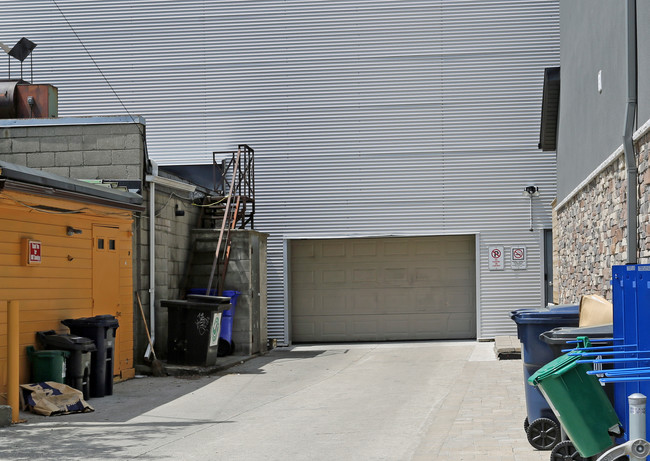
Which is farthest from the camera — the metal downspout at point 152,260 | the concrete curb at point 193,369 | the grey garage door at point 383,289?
the grey garage door at point 383,289

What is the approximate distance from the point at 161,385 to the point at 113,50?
428 inches

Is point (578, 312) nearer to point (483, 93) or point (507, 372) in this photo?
point (507, 372)

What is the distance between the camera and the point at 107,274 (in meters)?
14.0

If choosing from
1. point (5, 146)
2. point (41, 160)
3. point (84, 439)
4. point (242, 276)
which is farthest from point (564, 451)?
point (5, 146)

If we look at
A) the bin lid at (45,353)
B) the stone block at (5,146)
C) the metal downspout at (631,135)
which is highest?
the stone block at (5,146)

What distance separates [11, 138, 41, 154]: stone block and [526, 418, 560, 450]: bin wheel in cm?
1065

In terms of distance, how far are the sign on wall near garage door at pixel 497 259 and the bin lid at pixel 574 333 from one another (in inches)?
511

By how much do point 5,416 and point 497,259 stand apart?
13.2 m

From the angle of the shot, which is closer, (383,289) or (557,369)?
(557,369)

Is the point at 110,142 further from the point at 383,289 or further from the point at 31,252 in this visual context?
the point at 383,289

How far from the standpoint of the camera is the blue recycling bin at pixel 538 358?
786 cm

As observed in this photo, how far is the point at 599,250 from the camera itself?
10773 mm

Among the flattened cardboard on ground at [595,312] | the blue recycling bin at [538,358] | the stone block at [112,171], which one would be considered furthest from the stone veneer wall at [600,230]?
the stone block at [112,171]

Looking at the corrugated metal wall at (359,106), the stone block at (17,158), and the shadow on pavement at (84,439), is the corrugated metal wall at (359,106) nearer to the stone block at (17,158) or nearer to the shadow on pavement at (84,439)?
the stone block at (17,158)
